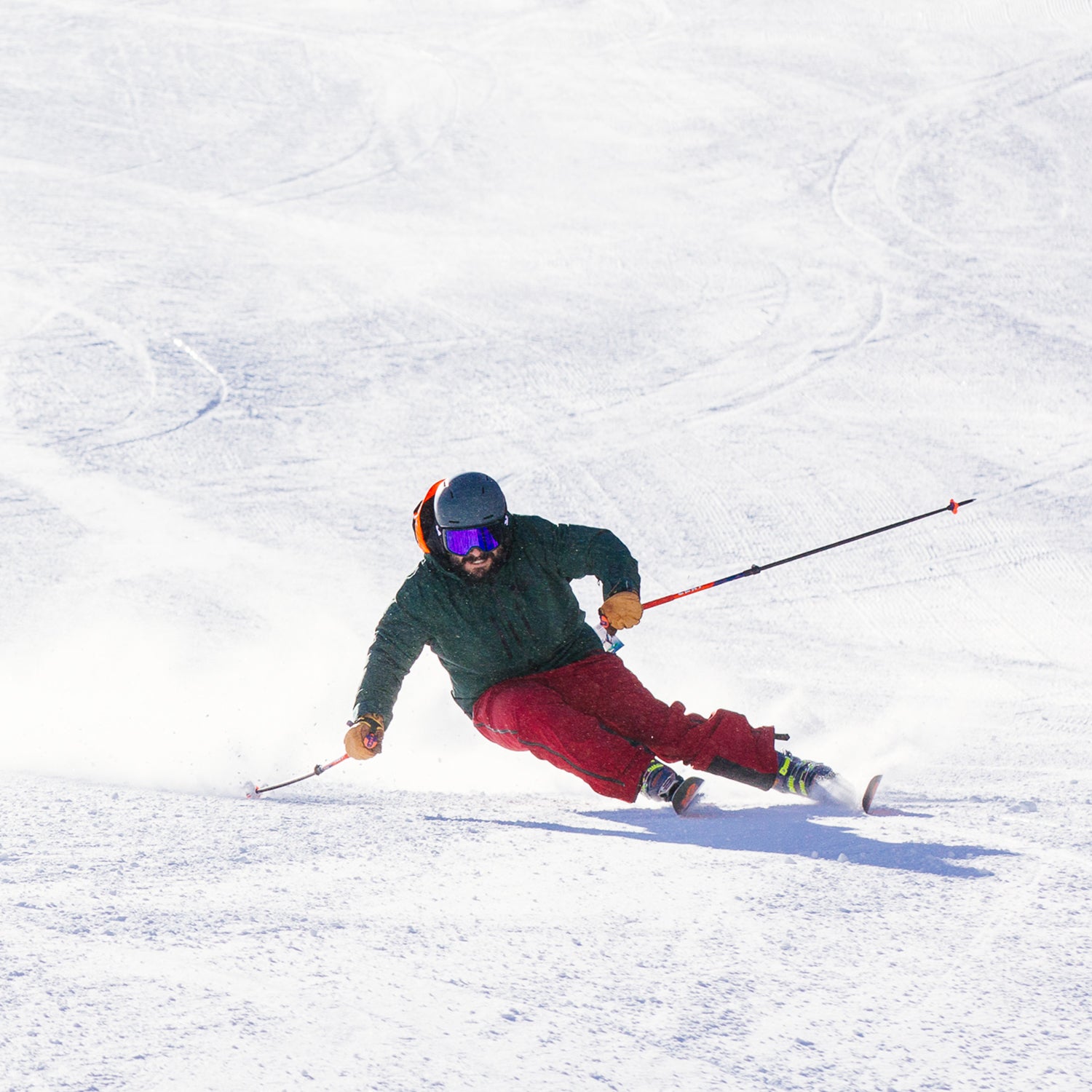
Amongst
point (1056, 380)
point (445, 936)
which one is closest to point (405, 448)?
point (1056, 380)

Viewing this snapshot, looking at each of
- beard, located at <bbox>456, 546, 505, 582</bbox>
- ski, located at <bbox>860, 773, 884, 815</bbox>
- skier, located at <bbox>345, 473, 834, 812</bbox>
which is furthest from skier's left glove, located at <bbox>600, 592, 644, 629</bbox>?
ski, located at <bbox>860, 773, 884, 815</bbox>

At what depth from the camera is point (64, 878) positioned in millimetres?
2910

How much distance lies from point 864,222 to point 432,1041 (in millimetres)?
10546

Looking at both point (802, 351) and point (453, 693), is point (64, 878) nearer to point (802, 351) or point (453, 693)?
point (453, 693)

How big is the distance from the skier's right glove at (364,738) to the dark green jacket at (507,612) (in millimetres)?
185

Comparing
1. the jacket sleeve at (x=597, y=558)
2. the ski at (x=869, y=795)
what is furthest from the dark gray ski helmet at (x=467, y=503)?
the ski at (x=869, y=795)

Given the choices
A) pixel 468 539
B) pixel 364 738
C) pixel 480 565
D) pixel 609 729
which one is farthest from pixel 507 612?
pixel 364 738

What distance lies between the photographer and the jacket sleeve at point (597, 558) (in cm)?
437

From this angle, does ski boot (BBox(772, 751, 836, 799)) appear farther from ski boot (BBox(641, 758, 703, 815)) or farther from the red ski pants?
ski boot (BBox(641, 758, 703, 815))

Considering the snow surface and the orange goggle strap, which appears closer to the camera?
the snow surface

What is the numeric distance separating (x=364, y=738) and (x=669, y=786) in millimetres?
940

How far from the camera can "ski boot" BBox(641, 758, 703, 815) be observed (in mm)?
3801

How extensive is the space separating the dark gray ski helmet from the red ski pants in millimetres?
566

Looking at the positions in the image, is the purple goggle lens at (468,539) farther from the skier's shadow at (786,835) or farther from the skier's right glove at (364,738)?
the skier's shadow at (786,835)
